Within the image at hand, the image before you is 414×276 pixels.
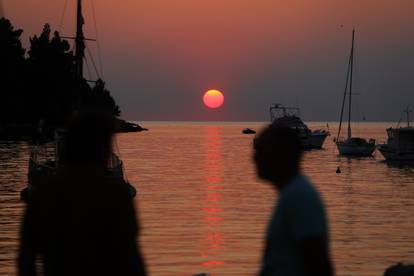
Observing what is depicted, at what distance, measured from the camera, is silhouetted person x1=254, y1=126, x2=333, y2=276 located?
4973 mm

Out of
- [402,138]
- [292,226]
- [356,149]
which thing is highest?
[292,226]

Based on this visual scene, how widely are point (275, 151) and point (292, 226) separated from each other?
1.81 ft

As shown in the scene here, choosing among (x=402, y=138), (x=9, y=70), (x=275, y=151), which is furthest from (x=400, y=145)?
(x=275, y=151)

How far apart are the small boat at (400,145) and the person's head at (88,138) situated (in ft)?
246

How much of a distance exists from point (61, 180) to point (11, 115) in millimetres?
141239

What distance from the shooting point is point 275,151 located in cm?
541

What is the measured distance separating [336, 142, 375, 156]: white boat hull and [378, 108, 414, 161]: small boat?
410 inches

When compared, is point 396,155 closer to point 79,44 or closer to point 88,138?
point 79,44

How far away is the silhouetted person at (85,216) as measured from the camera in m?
5.30

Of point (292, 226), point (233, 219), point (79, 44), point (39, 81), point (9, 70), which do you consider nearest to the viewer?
point (292, 226)

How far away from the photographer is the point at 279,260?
530 cm

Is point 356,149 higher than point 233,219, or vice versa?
point 233,219

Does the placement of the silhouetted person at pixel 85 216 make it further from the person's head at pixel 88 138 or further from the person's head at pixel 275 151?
the person's head at pixel 275 151

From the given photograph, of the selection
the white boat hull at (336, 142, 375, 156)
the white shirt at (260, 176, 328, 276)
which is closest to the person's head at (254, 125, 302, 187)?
the white shirt at (260, 176, 328, 276)
